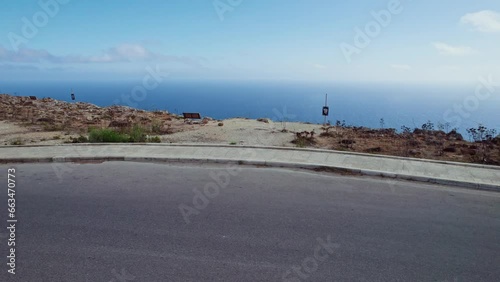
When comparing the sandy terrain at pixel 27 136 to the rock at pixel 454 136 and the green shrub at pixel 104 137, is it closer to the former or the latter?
the green shrub at pixel 104 137

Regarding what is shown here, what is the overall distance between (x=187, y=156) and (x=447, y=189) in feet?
23.0

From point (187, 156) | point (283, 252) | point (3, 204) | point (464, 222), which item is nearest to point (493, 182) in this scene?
point (464, 222)

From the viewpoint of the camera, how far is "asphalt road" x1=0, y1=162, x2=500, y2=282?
4.14 m

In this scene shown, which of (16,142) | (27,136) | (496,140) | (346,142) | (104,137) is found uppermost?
(496,140)

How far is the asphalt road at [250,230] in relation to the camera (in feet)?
13.6

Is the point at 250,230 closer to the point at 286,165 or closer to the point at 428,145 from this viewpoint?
the point at 286,165

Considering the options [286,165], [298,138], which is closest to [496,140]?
[298,138]

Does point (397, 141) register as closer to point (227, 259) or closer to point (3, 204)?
point (227, 259)

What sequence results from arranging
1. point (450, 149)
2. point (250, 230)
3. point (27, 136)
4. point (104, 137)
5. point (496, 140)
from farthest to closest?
point (27, 136)
point (496, 140)
point (104, 137)
point (450, 149)
point (250, 230)

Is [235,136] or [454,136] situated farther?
[454,136]

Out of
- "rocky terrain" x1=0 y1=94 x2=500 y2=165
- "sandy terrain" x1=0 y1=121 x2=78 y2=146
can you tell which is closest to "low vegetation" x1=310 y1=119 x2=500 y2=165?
"rocky terrain" x1=0 y1=94 x2=500 y2=165

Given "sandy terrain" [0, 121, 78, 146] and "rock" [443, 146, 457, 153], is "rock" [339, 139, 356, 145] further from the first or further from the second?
"sandy terrain" [0, 121, 78, 146]

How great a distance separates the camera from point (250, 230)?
513 centimetres

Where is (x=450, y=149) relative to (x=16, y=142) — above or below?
above
